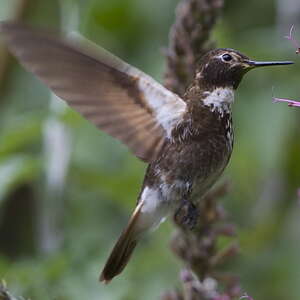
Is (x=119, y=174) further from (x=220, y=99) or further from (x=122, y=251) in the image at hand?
(x=220, y=99)

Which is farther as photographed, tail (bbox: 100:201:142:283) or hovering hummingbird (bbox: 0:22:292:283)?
tail (bbox: 100:201:142:283)

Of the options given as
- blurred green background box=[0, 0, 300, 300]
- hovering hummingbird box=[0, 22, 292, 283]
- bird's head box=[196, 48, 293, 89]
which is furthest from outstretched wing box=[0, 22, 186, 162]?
blurred green background box=[0, 0, 300, 300]

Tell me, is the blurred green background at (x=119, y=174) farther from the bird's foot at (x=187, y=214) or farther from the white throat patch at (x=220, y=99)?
the white throat patch at (x=220, y=99)

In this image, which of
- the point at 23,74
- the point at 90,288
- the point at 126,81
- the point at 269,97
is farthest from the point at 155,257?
the point at 23,74

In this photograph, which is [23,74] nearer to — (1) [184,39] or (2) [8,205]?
(2) [8,205]

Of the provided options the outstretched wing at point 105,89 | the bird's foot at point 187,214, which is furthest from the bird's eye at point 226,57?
the bird's foot at point 187,214

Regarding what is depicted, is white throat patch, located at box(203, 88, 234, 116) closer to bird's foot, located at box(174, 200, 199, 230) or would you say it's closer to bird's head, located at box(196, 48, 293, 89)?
bird's head, located at box(196, 48, 293, 89)
